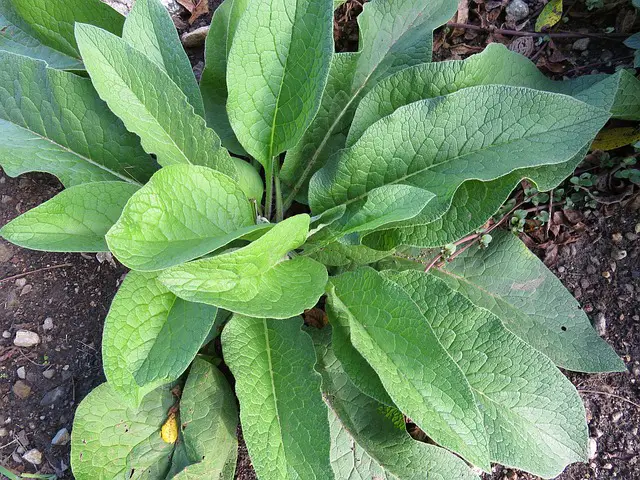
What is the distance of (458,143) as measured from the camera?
1.41 meters

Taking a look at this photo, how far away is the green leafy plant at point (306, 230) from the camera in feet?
3.99

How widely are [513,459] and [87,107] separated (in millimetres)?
1480

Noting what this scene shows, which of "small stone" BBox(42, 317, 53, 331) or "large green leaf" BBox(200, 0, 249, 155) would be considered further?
"small stone" BBox(42, 317, 53, 331)

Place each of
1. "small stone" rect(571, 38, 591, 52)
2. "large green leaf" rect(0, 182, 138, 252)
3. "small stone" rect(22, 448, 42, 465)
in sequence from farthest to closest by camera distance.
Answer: "small stone" rect(571, 38, 591, 52)
"small stone" rect(22, 448, 42, 465)
"large green leaf" rect(0, 182, 138, 252)

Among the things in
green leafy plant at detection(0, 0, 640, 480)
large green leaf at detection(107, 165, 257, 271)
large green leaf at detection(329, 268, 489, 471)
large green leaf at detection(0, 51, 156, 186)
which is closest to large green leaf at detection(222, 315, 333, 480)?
green leafy plant at detection(0, 0, 640, 480)

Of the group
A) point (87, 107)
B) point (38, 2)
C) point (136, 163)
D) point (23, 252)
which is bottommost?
point (23, 252)

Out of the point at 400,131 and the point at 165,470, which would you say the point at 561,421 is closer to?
the point at 400,131

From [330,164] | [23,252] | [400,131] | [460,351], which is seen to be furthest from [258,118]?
[23,252]

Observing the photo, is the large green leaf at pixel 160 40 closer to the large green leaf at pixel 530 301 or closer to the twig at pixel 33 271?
the twig at pixel 33 271

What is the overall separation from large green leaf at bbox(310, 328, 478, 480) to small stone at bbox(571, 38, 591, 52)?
1.37 meters

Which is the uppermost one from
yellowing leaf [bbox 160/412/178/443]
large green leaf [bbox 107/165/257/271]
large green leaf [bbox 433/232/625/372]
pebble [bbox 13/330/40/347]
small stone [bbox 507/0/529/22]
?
small stone [bbox 507/0/529/22]

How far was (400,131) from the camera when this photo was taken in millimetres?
1444

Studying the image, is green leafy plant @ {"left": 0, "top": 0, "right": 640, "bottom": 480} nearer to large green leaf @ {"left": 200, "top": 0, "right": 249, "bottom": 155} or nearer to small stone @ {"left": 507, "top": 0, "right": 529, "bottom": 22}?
large green leaf @ {"left": 200, "top": 0, "right": 249, "bottom": 155}

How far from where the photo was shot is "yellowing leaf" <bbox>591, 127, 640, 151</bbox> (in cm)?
175
